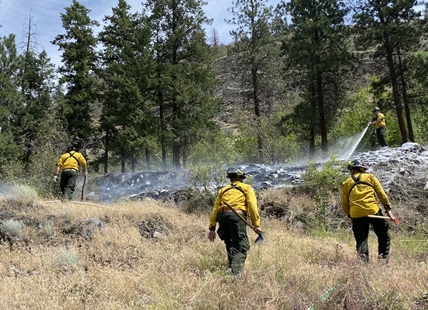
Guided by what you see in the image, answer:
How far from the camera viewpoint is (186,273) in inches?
211

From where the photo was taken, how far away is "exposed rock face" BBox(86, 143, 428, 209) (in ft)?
33.7

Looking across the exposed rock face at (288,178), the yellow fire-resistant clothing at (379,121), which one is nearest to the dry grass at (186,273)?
the exposed rock face at (288,178)

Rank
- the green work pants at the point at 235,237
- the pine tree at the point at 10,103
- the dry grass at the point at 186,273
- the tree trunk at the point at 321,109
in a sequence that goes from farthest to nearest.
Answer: the pine tree at the point at 10,103, the tree trunk at the point at 321,109, the green work pants at the point at 235,237, the dry grass at the point at 186,273

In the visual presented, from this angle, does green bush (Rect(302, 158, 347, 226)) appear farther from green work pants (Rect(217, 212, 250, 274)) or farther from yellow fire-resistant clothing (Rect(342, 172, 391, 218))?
green work pants (Rect(217, 212, 250, 274))

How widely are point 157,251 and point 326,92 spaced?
1773 cm

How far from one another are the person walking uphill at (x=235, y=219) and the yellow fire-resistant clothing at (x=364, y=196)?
1.73 meters

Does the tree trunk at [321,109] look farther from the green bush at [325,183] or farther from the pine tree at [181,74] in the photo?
the green bush at [325,183]

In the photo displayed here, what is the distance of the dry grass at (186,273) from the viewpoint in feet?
13.6

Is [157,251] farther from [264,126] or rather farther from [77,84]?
[77,84]

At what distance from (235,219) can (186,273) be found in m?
1.05

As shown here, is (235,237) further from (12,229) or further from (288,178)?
(288,178)

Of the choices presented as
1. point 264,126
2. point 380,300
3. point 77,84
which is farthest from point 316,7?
point 380,300

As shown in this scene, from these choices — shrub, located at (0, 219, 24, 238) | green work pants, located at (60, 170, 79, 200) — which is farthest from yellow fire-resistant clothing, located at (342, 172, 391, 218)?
green work pants, located at (60, 170, 79, 200)

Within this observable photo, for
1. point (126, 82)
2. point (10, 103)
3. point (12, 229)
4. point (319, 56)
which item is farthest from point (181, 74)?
point (12, 229)
